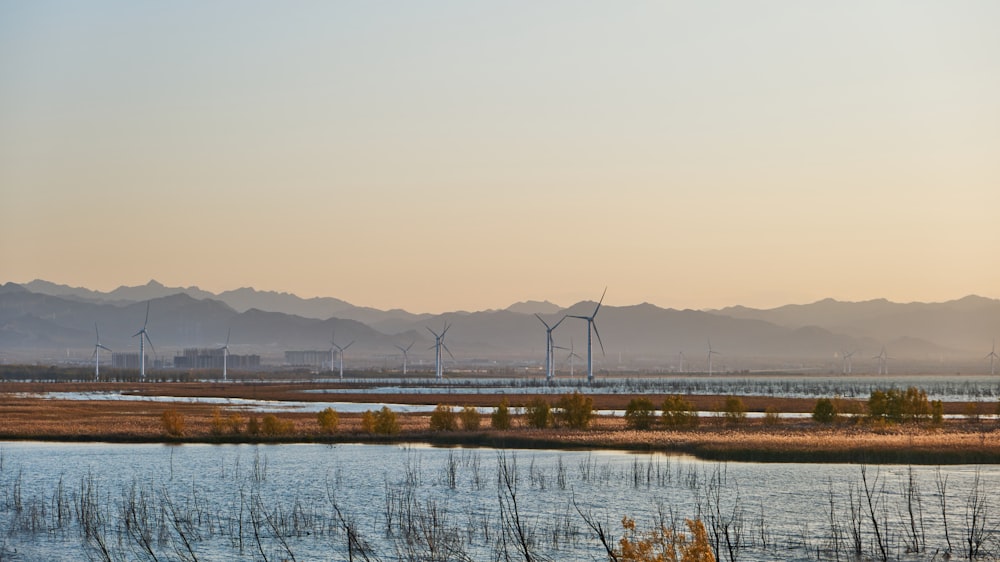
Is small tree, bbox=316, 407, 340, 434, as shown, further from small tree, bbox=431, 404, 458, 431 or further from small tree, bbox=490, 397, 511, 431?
small tree, bbox=490, 397, 511, 431

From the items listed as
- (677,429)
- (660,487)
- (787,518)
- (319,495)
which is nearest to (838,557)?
(787,518)

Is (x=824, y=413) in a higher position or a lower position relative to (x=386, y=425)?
lower

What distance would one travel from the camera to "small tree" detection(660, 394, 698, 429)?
7825cm

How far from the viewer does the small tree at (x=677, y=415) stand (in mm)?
78250

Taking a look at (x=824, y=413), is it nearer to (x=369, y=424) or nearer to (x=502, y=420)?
(x=502, y=420)

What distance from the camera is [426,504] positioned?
40969 millimetres

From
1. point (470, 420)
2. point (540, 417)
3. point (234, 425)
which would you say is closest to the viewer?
point (234, 425)

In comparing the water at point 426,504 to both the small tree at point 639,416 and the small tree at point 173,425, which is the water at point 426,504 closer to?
the small tree at point 173,425

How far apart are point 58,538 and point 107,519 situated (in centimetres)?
275

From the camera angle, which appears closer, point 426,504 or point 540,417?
point 426,504

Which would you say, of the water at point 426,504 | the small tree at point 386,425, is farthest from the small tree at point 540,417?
the water at point 426,504

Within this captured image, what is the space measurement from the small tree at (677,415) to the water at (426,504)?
17.8 m

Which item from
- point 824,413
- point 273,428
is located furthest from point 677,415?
point 273,428

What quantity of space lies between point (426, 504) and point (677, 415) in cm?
4075
